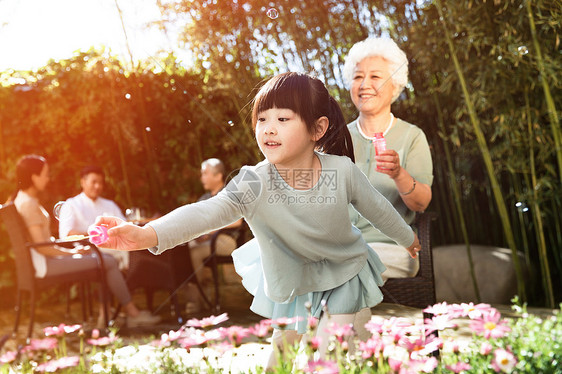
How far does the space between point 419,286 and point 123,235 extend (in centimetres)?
133

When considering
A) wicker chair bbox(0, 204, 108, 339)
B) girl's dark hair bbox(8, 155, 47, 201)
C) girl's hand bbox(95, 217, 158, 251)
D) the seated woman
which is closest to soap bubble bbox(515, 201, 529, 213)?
girl's hand bbox(95, 217, 158, 251)

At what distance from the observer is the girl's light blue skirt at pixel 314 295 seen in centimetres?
150

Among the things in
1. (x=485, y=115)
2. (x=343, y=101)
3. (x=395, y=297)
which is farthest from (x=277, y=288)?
(x=485, y=115)

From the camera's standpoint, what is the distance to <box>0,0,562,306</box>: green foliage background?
2.91 m

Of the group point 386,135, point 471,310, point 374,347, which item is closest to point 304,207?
point 374,347

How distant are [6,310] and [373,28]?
390cm

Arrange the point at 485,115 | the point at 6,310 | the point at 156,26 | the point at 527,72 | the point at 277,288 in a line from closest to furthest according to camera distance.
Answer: the point at 277,288, the point at 156,26, the point at 527,72, the point at 485,115, the point at 6,310

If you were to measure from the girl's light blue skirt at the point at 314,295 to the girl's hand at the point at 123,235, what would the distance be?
0.44 metres

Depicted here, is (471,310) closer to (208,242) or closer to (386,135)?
(386,135)

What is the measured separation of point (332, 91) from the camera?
9.40 feet

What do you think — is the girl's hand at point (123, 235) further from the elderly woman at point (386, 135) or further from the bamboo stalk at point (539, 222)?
the bamboo stalk at point (539, 222)

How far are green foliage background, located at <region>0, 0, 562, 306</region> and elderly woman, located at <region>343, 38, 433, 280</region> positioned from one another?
0.39 m

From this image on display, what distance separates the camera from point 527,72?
3467mm

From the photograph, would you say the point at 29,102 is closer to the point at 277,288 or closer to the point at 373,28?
the point at 373,28
